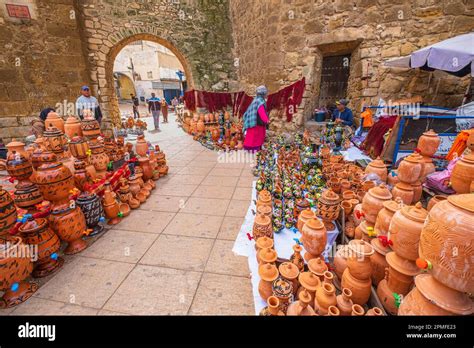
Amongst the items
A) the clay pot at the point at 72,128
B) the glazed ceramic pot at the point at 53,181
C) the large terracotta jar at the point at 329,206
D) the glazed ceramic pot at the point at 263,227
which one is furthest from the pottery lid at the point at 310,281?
the clay pot at the point at 72,128

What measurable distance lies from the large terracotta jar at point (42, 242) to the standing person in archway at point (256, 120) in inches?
190

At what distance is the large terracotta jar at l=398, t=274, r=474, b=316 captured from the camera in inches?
44.0

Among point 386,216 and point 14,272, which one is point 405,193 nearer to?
point 386,216

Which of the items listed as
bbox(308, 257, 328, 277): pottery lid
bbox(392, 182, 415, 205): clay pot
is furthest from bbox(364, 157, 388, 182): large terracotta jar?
bbox(308, 257, 328, 277): pottery lid

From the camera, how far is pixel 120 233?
9.86 ft

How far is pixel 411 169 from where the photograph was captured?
90.4 inches

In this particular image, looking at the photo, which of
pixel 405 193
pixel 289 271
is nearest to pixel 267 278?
pixel 289 271

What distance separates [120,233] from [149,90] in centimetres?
2772

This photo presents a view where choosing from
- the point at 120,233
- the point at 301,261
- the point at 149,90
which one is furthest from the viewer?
the point at 149,90

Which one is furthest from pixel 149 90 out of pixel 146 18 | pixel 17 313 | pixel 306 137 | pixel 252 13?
pixel 17 313

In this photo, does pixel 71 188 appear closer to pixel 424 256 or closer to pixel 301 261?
pixel 301 261

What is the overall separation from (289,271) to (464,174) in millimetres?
1847

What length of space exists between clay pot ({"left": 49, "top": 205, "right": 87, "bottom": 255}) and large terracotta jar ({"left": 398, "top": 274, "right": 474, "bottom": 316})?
10.5 feet
